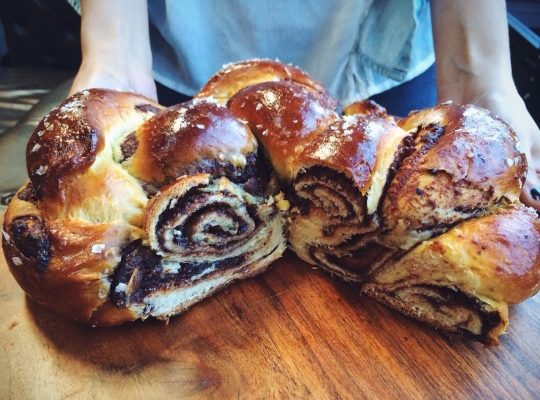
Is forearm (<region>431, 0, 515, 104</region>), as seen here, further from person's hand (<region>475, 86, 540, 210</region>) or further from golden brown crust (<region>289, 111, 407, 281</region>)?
golden brown crust (<region>289, 111, 407, 281</region>)

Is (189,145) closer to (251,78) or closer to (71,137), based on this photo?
(71,137)

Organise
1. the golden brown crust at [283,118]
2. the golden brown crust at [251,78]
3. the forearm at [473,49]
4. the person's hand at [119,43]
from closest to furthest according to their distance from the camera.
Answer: the golden brown crust at [283,118]
the golden brown crust at [251,78]
the forearm at [473,49]
the person's hand at [119,43]

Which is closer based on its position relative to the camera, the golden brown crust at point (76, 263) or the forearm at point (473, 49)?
the golden brown crust at point (76, 263)

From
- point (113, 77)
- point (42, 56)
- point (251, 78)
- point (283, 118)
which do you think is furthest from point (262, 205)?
point (42, 56)

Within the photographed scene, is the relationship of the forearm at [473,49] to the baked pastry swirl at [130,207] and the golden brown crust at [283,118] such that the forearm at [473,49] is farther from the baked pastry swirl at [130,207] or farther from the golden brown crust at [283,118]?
the baked pastry swirl at [130,207]

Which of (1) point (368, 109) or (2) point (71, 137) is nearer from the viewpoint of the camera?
(2) point (71, 137)

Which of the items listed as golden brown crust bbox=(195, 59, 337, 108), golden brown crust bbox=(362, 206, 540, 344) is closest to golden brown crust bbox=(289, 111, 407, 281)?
golden brown crust bbox=(362, 206, 540, 344)

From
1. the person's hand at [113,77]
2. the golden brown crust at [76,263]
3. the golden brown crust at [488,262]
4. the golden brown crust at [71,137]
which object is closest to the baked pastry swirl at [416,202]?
the golden brown crust at [488,262]

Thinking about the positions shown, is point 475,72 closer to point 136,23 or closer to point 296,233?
point 296,233
